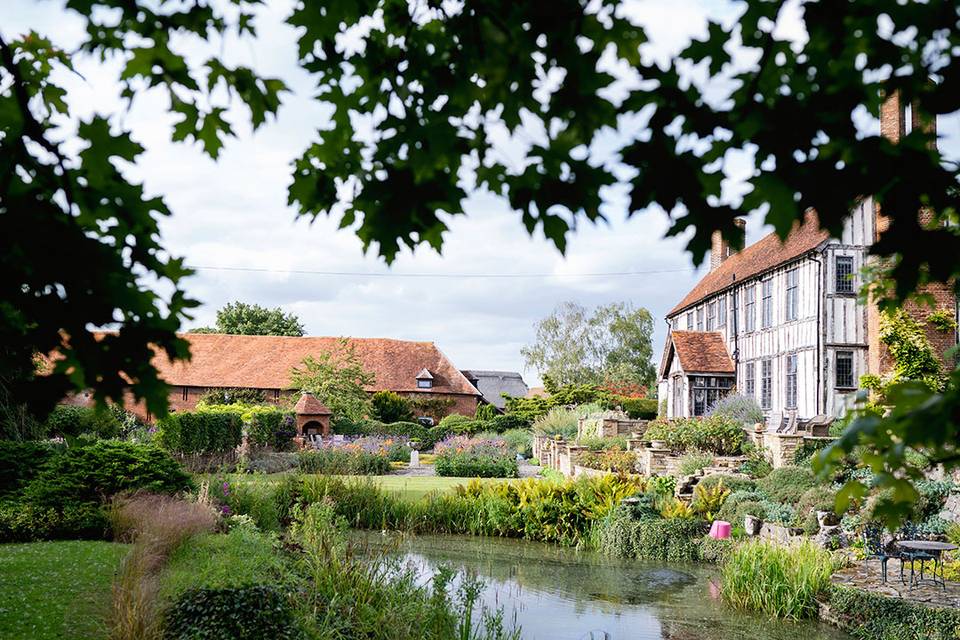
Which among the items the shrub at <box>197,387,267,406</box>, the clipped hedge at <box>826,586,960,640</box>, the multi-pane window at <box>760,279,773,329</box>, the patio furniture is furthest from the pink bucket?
the shrub at <box>197,387,267,406</box>

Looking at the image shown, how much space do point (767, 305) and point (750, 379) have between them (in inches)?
103

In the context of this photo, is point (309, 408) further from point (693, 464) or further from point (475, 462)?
point (693, 464)

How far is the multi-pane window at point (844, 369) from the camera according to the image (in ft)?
71.6

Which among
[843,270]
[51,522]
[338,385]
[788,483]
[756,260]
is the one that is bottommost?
[51,522]

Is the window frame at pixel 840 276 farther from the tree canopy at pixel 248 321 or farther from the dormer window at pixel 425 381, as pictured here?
the tree canopy at pixel 248 321

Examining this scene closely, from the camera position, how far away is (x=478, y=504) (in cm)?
1605

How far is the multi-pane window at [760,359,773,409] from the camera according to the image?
24.8 meters

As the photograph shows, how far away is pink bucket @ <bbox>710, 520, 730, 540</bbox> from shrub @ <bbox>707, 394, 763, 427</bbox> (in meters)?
9.92

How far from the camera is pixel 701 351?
2838cm

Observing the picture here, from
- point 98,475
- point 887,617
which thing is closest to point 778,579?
point 887,617

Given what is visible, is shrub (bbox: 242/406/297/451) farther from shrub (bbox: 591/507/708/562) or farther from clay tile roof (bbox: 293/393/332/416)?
shrub (bbox: 591/507/708/562)

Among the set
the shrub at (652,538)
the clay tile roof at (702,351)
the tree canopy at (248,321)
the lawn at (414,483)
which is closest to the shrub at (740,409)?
the clay tile roof at (702,351)

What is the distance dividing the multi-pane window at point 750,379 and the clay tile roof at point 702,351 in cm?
88

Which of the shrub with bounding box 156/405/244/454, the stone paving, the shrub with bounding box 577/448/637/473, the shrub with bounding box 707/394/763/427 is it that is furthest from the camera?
the shrub with bounding box 707/394/763/427
